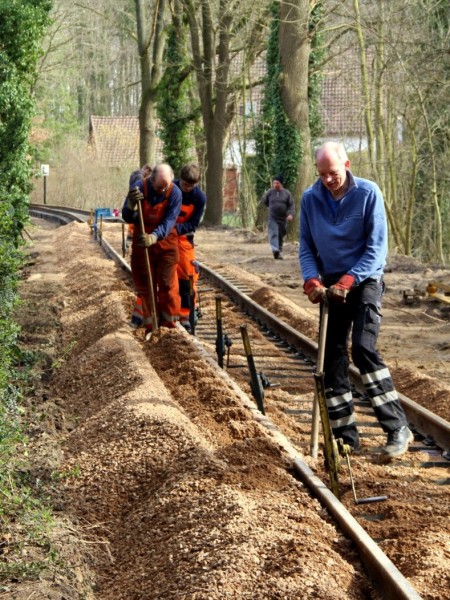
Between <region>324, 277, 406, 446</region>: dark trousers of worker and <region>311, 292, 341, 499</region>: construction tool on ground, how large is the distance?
0.59 feet

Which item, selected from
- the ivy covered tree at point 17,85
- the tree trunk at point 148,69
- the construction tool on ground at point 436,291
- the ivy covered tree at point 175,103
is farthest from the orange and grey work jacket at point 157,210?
the tree trunk at point 148,69

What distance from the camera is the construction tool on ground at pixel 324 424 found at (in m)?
6.59

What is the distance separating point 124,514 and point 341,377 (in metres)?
Answer: 2.01

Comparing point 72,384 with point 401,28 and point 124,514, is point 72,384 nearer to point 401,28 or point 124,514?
point 124,514

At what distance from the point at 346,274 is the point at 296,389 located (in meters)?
Result: 3.34

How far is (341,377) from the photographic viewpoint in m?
7.86

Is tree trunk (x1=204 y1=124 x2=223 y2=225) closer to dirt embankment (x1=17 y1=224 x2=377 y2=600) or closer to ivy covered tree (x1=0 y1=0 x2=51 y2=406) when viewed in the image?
ivy covered tree (x1=0 y1=0 x2=51 y2=406)

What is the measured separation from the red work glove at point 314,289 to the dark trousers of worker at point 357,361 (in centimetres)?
21

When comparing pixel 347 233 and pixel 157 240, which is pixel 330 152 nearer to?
pixel 347 233

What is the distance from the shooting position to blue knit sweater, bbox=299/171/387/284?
293 inches

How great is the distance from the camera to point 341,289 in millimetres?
7281

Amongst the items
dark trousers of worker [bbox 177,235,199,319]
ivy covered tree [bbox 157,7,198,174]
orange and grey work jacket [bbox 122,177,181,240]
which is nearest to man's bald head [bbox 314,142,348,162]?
orange and grey work jacket [bbox 122,177,181,240]

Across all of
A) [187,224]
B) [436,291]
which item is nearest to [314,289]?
[187,224]

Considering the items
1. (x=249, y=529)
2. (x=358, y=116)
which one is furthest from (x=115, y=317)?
(x=358, y=116)
